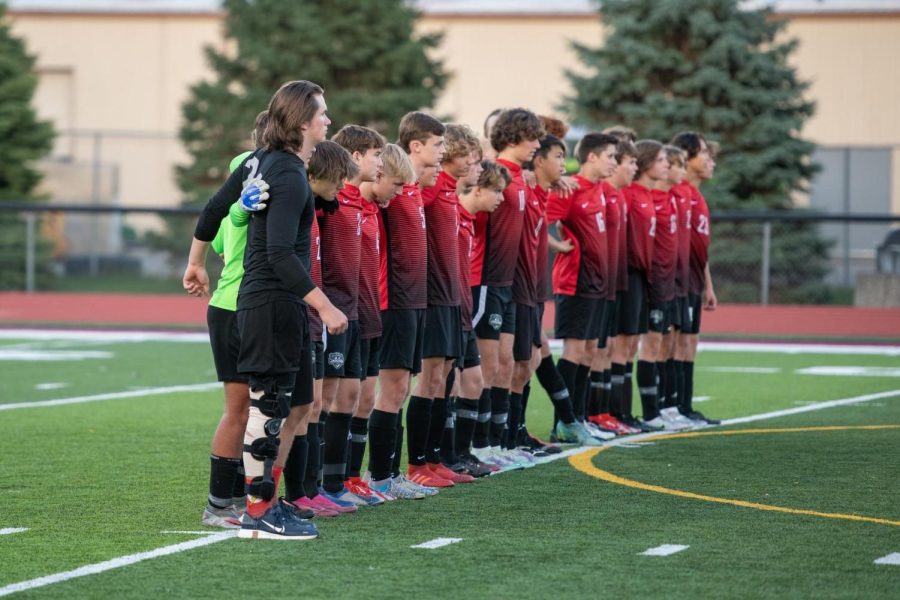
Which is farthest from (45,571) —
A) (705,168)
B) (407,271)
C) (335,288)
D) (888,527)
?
(705,168)

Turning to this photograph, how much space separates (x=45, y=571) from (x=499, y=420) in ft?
13.0

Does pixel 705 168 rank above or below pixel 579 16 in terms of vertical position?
below

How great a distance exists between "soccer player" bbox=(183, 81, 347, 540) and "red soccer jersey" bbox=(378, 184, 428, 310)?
4.20 ft

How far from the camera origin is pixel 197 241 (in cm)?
718

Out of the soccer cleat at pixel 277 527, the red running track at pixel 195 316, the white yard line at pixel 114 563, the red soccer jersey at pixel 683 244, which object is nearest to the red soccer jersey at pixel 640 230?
the red soccer jersey at pixel 683 244

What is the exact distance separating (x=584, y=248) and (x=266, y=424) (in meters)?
4.47

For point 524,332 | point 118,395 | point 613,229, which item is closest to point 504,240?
point 524,332

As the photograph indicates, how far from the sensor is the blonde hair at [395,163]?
784 cm

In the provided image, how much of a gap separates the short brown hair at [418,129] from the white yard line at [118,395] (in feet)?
17.8

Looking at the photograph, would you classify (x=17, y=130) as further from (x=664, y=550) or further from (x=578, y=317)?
(x=664, y=550)

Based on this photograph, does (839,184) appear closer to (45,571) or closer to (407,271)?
(407,271)

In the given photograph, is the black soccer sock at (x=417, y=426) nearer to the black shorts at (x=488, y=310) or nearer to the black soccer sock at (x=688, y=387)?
the black shorts at (x=488, y=310)

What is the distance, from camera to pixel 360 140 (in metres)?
7.73

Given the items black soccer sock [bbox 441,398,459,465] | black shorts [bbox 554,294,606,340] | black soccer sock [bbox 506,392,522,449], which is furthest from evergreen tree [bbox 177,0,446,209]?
black soccer sock [bbox 441,398,459,465]
